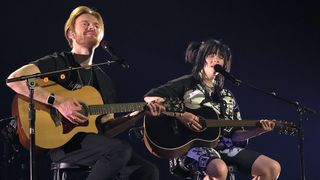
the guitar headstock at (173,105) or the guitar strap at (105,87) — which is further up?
the guitar strap at (105,87)

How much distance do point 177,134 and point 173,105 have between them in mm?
278

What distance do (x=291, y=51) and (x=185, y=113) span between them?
262 cm

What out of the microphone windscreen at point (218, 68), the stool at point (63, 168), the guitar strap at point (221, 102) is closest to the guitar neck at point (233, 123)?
the guitar strap at point (221, 102)

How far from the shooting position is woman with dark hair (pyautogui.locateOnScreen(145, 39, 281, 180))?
4254 mm

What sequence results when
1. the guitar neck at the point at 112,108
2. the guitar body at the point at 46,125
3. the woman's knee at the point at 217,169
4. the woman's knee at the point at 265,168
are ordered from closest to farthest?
the guitar body at the point at 46,125
the guitar neck at the point at 112,108
the woman's knee at the point at 217,169
the woman's knee at the point at 265,168

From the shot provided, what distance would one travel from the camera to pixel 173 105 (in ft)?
13.6

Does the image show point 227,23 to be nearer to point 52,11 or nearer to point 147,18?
Answer: point 147,18

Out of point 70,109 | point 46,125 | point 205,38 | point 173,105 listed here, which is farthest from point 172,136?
point 205,38

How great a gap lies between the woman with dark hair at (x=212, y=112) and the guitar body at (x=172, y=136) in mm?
46

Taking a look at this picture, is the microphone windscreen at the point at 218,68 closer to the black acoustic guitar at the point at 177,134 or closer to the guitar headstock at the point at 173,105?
the black acoustic guitar at the point at 177,134

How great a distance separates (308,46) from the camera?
6.41m

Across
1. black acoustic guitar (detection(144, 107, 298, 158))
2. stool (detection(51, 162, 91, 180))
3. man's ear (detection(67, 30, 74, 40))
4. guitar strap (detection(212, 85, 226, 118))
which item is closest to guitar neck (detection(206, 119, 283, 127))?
black acoustic guitar (detection(144, 107, 298, 158))

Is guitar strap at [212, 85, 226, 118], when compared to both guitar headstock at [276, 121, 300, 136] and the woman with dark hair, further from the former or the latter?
guitar headstock at [276, 121, 300, 136]

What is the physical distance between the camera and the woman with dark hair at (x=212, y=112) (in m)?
4.25
